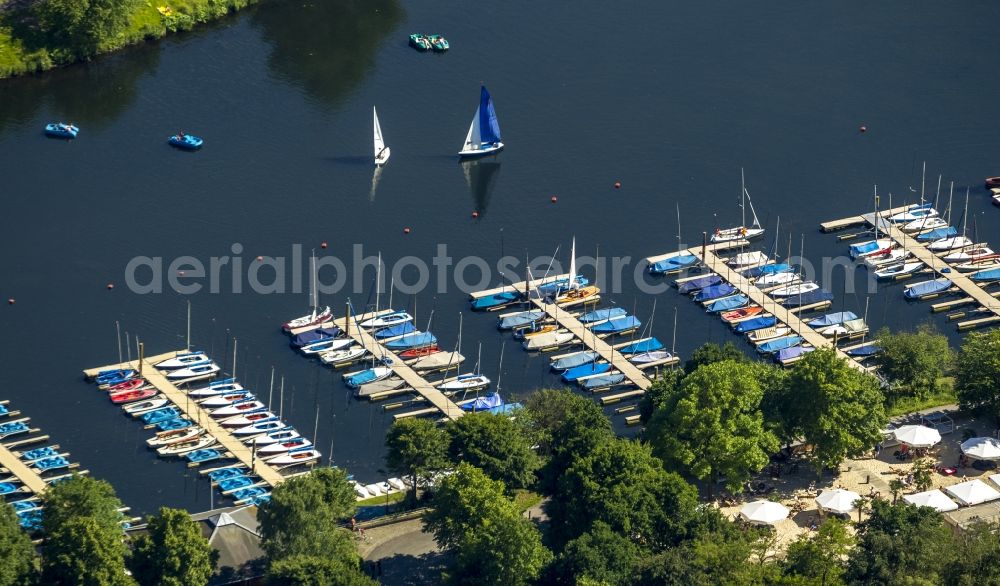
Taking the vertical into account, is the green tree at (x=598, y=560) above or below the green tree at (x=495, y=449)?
below

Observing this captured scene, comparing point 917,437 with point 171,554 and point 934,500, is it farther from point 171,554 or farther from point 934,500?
point 171,554

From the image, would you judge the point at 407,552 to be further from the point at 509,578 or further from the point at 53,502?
the point at 53,502

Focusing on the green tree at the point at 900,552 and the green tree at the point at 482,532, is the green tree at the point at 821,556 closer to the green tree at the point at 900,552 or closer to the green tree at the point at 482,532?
the green tree at the point at 900,552

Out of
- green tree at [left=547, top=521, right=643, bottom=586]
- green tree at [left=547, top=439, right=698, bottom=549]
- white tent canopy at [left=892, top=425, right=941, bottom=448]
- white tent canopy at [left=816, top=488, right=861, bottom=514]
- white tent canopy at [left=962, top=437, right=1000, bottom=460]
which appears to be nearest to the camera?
green tree at [left=547, top=521, right=643, bottom=586]

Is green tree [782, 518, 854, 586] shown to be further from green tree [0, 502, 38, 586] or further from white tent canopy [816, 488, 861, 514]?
green tree [0, 502, 38, 586]

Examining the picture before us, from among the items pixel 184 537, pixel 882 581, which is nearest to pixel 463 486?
pixel 184 537

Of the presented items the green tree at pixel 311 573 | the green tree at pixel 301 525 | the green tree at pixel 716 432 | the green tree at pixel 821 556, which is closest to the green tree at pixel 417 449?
the green tree at pixel 301 525

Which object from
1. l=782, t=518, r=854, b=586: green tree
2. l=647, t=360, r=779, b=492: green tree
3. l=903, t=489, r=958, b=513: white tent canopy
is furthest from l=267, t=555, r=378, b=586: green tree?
l=903, t=489, r=958, b=513: white tent canopy

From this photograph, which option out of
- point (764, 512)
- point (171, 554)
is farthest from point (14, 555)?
point (764, 512)
